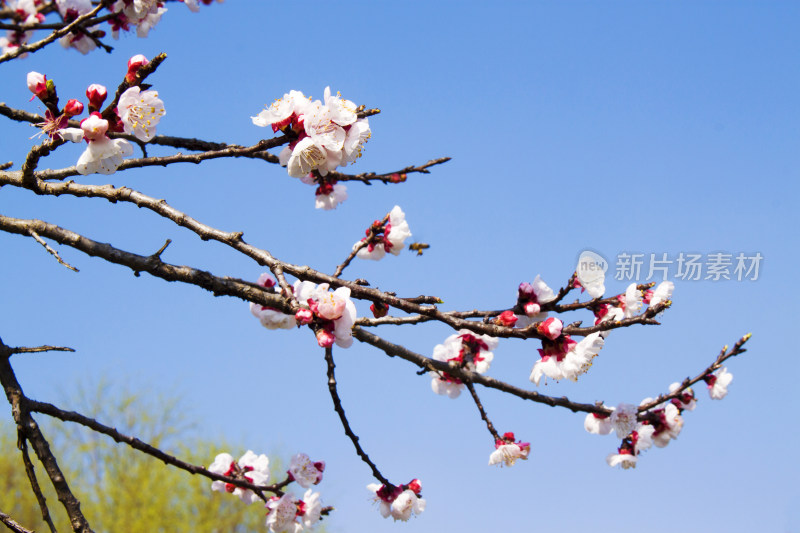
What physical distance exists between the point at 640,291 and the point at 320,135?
161 cm

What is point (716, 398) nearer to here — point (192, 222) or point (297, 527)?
point (297, 527)

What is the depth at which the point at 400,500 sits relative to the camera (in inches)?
117

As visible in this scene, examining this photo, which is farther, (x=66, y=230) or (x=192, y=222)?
(x=66, y=230)

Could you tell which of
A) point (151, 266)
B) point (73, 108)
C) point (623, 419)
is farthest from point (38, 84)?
point (623, 419)

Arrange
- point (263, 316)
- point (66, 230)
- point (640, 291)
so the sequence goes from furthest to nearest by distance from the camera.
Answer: point (640, 291), point (263, 316), point (66, 230)

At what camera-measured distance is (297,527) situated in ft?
11.0

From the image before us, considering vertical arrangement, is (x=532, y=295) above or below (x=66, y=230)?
above

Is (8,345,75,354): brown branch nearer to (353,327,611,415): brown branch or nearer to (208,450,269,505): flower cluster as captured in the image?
(353,327,611,415): brown branch

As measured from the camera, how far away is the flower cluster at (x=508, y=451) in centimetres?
291

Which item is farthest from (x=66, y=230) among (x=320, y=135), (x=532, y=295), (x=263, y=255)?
(x=532, y=295)

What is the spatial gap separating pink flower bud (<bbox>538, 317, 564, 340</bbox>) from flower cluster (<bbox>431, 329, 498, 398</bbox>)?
1.04 m

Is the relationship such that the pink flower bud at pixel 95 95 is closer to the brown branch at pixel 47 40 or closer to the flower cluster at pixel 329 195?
the brown branch at pixel 47 40

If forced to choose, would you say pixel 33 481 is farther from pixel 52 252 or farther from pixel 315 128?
pixel 315 128

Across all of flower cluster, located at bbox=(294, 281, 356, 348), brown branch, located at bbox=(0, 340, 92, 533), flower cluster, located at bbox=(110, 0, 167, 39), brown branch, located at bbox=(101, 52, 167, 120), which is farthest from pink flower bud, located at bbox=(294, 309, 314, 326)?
flower cluster, located at bbox=(110, 0, 167, 39)
